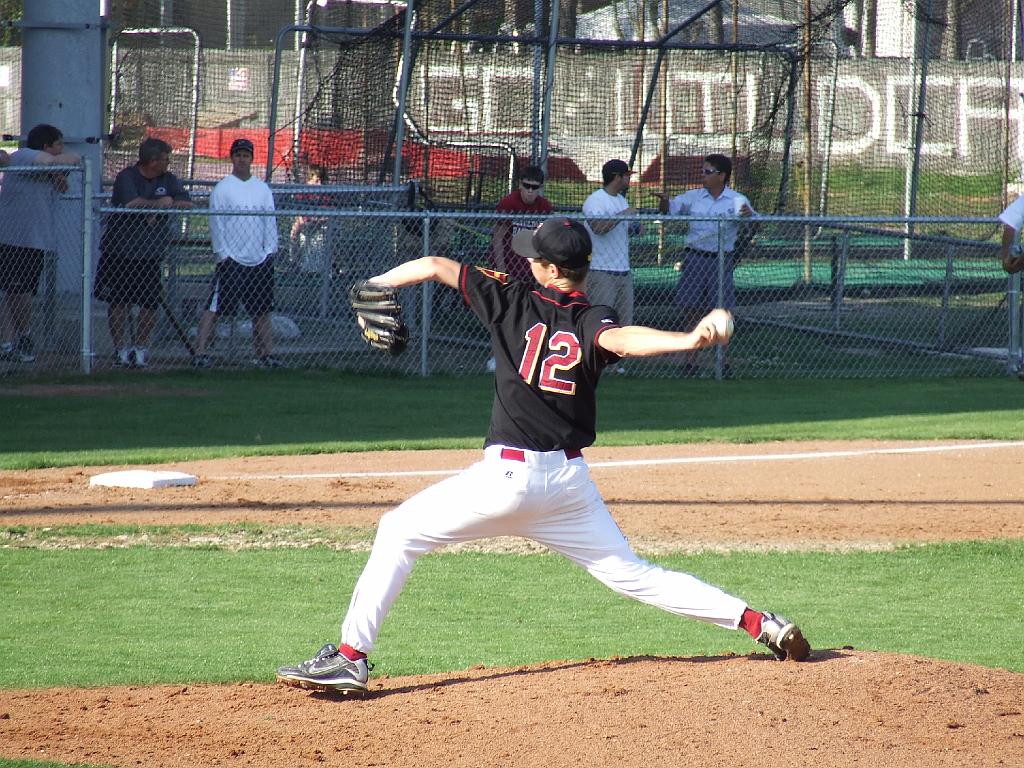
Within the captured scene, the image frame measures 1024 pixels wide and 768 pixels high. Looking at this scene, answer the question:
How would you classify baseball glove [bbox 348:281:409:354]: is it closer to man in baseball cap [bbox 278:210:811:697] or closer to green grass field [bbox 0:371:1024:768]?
man in baseball cap [bbox 278:210:811:697]

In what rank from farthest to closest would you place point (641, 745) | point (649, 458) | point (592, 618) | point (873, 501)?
point (649, 458), point (873, 501), point (592, 618), point (641, 745)

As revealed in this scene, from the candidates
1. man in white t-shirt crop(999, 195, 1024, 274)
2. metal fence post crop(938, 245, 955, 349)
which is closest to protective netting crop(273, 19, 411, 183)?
metal fence post crop(938, 245, 955, 349)

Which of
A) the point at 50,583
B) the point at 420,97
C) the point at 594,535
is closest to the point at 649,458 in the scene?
the point at 50,583

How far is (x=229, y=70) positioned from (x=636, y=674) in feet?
78.8

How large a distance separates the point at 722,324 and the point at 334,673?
1.84 meters

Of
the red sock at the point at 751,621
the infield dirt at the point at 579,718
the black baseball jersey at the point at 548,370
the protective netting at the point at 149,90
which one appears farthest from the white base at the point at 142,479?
the protective netting at the point at 149,90

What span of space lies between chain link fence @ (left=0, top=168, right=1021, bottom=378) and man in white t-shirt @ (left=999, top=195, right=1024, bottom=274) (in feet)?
4.72

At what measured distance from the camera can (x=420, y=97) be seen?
18.3m

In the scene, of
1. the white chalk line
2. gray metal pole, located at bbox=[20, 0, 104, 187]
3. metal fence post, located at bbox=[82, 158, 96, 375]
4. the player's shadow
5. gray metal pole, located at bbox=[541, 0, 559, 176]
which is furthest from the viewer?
gray metal pole, located at bbox=[541, 0, 559, 176]

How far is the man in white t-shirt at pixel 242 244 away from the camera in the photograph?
13156 millimetres

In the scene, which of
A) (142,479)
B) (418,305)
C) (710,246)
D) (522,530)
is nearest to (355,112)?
(418,305)

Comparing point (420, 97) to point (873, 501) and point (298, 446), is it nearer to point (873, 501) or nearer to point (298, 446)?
point (298, 446)

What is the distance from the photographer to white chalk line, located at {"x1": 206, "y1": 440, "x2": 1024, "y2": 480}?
31.9ft

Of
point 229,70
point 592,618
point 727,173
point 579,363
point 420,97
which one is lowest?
point 592,618
